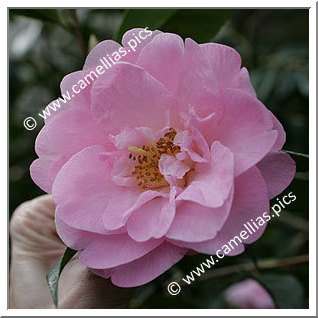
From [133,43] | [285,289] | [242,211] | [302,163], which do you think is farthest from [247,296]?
[133,43]

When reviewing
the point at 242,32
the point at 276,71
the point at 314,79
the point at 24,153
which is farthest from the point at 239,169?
the point at 242,32

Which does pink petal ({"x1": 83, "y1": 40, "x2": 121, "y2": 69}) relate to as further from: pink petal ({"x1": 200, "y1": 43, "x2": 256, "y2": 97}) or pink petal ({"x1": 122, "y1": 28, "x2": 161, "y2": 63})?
pink petal ({"x1": 200, "y1": 43, "x2": 256, "y2": 97})

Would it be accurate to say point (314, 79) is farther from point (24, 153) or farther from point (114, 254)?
point (24, 153)

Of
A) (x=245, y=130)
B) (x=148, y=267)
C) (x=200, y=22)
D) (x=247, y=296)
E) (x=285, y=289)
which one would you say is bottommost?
(x=247, y=296)

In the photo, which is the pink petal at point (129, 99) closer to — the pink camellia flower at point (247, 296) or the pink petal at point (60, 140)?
the pink petal at point (60, 140)

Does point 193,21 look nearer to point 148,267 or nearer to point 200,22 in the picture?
point 200,22

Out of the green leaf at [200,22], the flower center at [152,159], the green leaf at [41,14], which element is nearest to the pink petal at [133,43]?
the flower center at [152,159]
